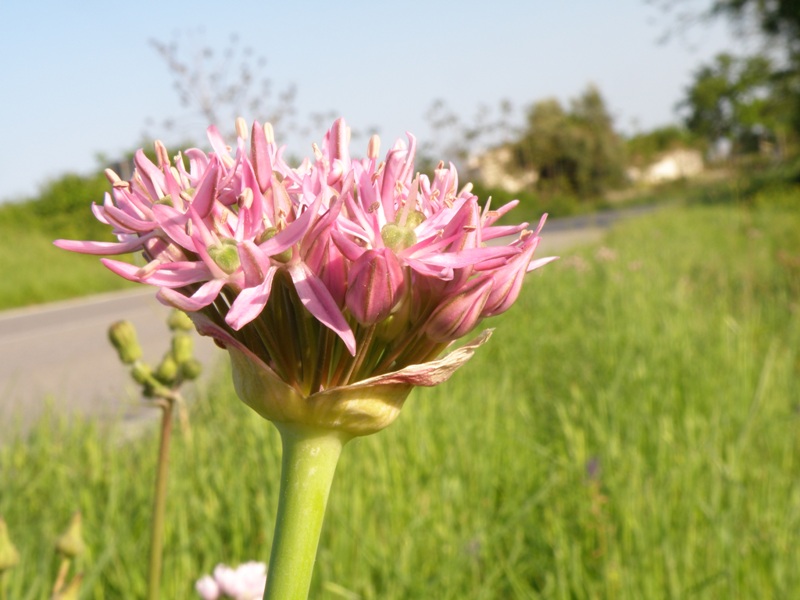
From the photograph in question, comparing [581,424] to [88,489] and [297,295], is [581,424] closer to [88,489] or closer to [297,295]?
[88,489]

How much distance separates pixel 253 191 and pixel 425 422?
2.33 metres

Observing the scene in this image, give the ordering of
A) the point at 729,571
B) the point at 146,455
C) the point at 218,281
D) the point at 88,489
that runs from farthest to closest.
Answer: the point at 146,455
the point at 88,489
the point at 729,571
the point at 218,281

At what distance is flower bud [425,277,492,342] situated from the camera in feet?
2.10

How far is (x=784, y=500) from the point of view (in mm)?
2332

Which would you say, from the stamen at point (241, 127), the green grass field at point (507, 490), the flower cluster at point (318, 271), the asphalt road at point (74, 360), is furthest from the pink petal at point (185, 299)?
the asphalt road at point (74, 360)

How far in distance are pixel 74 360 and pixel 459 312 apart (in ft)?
23.5

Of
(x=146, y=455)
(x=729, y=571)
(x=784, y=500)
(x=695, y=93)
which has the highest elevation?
(x=695, y=93)

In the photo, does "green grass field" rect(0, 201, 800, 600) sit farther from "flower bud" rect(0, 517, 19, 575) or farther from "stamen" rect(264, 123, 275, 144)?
"stamen" rect(264, 123, 275, 144)

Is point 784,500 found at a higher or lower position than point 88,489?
lower

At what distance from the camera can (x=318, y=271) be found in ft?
2.08

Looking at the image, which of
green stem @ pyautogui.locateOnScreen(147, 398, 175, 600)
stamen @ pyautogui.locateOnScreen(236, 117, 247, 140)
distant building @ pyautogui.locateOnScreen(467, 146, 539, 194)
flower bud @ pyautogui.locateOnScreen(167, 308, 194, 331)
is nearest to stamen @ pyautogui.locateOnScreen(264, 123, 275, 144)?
stamen @ pyautogui.locateOnScreen(236, 117, 247, 140)

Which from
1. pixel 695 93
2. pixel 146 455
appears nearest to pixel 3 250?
pixel 146 455

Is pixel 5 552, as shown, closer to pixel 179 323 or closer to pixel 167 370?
pixel 167 370

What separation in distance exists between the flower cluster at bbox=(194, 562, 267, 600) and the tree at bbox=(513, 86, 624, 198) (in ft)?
29.1
